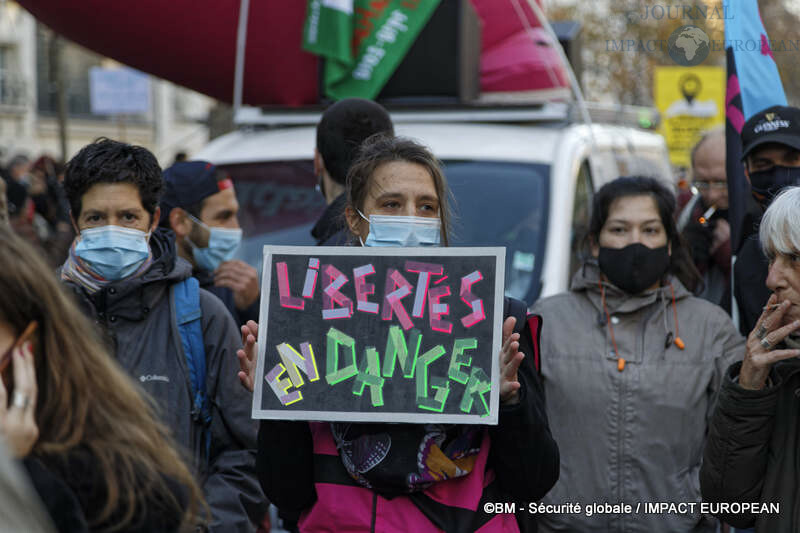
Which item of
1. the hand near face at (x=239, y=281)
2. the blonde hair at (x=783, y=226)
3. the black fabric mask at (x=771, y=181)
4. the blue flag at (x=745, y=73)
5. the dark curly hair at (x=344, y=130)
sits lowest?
the hand near face at (x=239, y=281)

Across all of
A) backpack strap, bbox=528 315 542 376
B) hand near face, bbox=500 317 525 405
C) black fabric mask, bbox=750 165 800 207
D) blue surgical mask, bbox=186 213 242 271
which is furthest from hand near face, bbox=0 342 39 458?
black fabric mask, bbox=750 165 800 207

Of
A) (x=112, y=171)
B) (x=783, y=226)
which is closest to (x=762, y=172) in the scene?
(x=783, y=226)

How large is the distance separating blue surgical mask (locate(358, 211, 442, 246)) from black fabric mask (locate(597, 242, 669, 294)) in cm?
134

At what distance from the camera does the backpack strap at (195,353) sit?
352 centimetres

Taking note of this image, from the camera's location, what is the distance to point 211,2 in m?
7.34

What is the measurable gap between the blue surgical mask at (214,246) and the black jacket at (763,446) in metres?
2.27

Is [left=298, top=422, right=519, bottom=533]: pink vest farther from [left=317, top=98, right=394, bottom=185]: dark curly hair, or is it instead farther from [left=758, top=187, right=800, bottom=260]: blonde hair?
[left=317, top=98, right=394, bottom=185]: dark curly hair

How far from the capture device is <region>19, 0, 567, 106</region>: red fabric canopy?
713 centimetres

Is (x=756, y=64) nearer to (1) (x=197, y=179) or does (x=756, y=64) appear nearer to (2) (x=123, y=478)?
(1) (x=197, y=179)

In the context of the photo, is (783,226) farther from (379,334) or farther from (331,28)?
(331,28)

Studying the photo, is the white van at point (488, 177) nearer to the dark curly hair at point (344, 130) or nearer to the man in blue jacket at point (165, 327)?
the dark curly hair at point (344, 130)

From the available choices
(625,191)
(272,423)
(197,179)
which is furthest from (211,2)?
(272,423)

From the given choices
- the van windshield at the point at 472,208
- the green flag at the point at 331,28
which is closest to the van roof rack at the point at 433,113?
the green flag at the point at 331,28

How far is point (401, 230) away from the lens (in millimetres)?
3246
